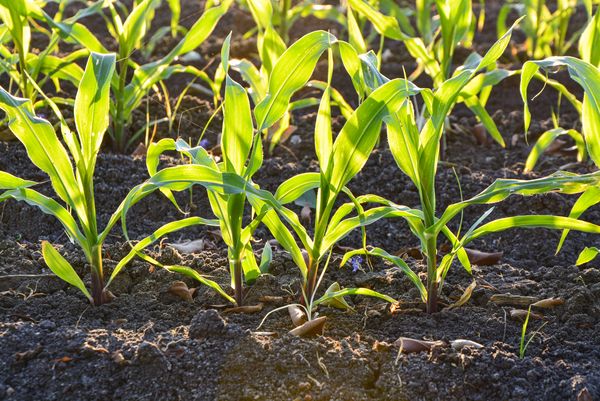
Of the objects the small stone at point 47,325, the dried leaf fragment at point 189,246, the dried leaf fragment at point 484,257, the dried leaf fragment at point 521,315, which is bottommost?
the dried leaf fragment at point 484,257

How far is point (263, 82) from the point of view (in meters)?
3.21

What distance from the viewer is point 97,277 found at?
228 centimetres

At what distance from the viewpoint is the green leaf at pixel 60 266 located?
2199mm

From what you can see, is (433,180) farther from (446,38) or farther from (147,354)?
(446,38)

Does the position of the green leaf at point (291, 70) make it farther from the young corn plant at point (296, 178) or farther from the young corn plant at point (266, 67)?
the young corn plant at point (266, 67)

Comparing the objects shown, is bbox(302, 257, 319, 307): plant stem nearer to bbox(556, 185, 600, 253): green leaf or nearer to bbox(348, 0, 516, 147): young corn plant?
bbox(556, 185, 600, 253): green leaf

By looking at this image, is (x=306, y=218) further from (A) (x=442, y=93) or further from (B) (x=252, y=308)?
(A) (x=442, y=93)

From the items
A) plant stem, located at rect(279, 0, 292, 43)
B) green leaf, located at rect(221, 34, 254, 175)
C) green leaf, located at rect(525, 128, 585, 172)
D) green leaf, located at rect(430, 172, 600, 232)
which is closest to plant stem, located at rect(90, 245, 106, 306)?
green leaf, located at rect(221, 34, 254, 175)

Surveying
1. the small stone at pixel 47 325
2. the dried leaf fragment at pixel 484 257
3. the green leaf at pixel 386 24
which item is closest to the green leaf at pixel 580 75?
the dried leaf fragment at pixel 484 257

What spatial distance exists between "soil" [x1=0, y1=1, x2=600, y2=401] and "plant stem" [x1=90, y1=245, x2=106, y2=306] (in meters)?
0.03

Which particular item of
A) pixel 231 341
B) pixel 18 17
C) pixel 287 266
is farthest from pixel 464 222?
pixel 18 17

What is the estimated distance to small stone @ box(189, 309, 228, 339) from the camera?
2.09m

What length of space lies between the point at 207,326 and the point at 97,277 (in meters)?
0.36

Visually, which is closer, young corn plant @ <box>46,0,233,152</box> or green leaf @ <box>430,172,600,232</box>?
green leaf @ <box>430,172,600,232</box>
